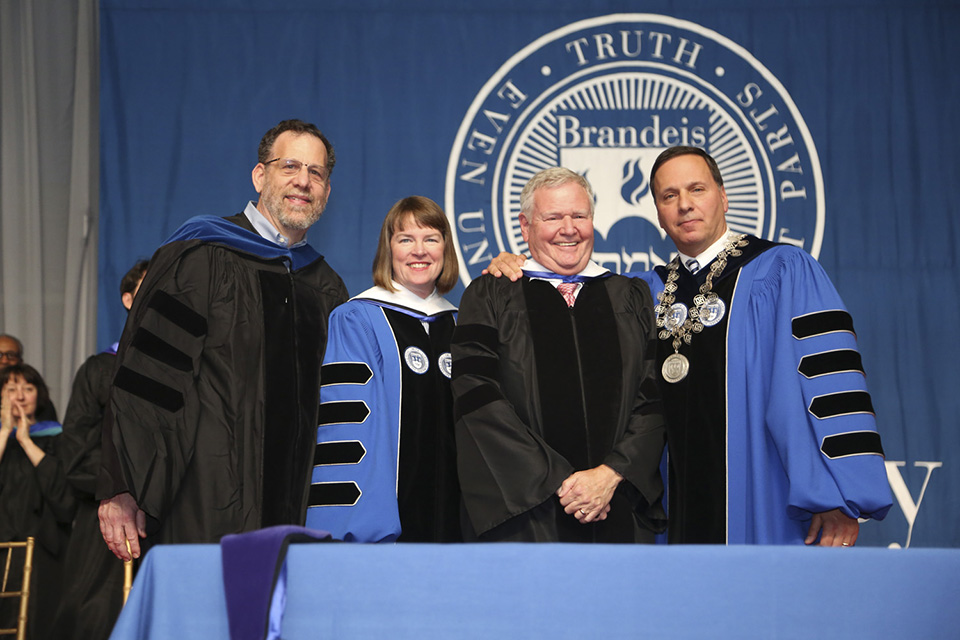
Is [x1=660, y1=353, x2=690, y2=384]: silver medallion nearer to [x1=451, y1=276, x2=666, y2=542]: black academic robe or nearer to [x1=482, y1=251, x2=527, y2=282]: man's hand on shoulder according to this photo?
[x1=451, y1=276, x2=666, y2=542]: black academic robe

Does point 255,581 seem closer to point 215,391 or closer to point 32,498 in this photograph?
point 215,391

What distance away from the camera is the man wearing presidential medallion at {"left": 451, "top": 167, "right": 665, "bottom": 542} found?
2312 millimetres

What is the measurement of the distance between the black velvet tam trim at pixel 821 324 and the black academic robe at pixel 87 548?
274cm

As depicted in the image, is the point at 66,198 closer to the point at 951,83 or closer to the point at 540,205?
the point at 540,205

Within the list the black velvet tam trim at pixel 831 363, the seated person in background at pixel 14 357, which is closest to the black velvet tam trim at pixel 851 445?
the black velvet tam trim at pixel 831 363

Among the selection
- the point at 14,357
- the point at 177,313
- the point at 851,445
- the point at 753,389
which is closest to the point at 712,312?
the point at 753,389

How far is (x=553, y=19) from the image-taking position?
4457 millimetres

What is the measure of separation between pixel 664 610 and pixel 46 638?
332cm

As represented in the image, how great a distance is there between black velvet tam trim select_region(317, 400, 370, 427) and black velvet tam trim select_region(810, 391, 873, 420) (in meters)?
1.21

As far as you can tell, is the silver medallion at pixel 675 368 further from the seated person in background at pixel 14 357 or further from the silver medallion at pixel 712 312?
the seated person in background at pixel 14 357

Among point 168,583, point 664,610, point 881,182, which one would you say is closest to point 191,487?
point 168,583

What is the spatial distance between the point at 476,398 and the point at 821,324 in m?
0.96

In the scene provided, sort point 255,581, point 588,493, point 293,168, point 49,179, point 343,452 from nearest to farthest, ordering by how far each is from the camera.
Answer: point 255,581 < point 588,493 < point 343,452 < point 293,168 < point 49,179

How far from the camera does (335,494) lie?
8.11ft
